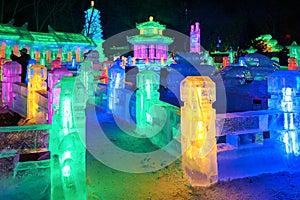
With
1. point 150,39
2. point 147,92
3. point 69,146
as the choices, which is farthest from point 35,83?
point 150,39

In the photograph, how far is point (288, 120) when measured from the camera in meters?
5.16

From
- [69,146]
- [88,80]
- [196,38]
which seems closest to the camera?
[69,146]

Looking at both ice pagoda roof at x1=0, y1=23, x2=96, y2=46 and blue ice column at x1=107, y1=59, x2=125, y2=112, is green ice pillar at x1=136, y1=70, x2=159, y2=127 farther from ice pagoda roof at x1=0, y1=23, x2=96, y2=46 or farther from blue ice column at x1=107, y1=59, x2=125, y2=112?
ice pagoda roof at x1=0, y1=23, x2=96, y2=46

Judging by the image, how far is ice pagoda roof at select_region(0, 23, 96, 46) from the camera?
22.8 metres

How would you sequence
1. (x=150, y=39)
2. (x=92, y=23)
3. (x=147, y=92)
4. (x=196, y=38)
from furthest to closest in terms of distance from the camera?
1. (x=92, y=23)
2. (x=196, y=38)
3. (x=150, y=39)
4. (x=147, y=92)

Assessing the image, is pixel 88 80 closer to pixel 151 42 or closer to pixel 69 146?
pixel 69 146

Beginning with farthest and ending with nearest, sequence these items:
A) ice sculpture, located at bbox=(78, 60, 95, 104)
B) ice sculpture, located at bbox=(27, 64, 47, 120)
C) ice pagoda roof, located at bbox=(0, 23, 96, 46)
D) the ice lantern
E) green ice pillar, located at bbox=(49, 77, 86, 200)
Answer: ice pagoda roof, located at bbox=(0, 23, 96, 46), ice sculpture, located at bbox=(78, 60, 95, 104), ice sculpture, located at bbox=(27, 64, 47, 120), the ice lantern, green ice pillar, located at bbox=(49, 77, 86, 200)

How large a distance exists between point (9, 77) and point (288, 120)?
9178 millimetres

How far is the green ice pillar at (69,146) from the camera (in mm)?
3523

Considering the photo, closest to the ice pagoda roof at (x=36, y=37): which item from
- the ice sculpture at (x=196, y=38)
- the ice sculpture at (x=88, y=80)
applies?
the ice sculpture at (x=88, y=80)

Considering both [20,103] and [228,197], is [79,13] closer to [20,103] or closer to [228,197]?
[20,103]

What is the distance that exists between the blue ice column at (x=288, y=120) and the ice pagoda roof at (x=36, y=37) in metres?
22.0

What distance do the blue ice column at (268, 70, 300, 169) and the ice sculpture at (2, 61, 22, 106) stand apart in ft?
28.9

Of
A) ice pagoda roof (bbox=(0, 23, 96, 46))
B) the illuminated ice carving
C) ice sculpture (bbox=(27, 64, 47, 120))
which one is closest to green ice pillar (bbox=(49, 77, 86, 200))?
ice sculpture (bbox=(27, 64, 47, 120))
